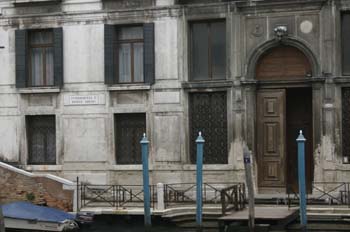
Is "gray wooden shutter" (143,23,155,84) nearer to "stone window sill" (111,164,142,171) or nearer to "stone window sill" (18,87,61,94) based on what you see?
"stone window sill" (111,164,142,171)

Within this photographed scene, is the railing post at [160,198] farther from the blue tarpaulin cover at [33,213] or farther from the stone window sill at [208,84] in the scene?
the stone window sill at [208,84]

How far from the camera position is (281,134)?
20891 millimetres

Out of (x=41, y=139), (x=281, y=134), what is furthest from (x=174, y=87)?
(x=41, y=139)

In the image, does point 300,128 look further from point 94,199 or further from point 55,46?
point 55,46

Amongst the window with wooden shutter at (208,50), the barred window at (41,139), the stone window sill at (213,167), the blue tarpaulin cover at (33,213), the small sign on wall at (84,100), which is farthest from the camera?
the barred window at (41,139)

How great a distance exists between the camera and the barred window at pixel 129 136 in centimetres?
2227

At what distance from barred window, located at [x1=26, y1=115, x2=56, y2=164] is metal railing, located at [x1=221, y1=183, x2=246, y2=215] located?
5954 millimetres

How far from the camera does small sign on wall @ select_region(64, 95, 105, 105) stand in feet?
73.4

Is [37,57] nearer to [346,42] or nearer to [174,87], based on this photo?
[174,87]

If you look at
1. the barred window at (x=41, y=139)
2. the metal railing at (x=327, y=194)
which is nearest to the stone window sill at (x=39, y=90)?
the barred window at (x=41, y=139)

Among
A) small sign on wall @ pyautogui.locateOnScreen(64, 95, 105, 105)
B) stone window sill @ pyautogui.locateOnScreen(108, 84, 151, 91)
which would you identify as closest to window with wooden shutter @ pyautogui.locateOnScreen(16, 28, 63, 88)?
small sign on wall @ pyautogui.locateOnScreen(64, 95, 105, 105)

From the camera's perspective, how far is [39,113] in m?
22.9

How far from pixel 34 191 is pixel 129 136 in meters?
3.16

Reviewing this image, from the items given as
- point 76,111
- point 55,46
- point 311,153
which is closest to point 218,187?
point 311,153
